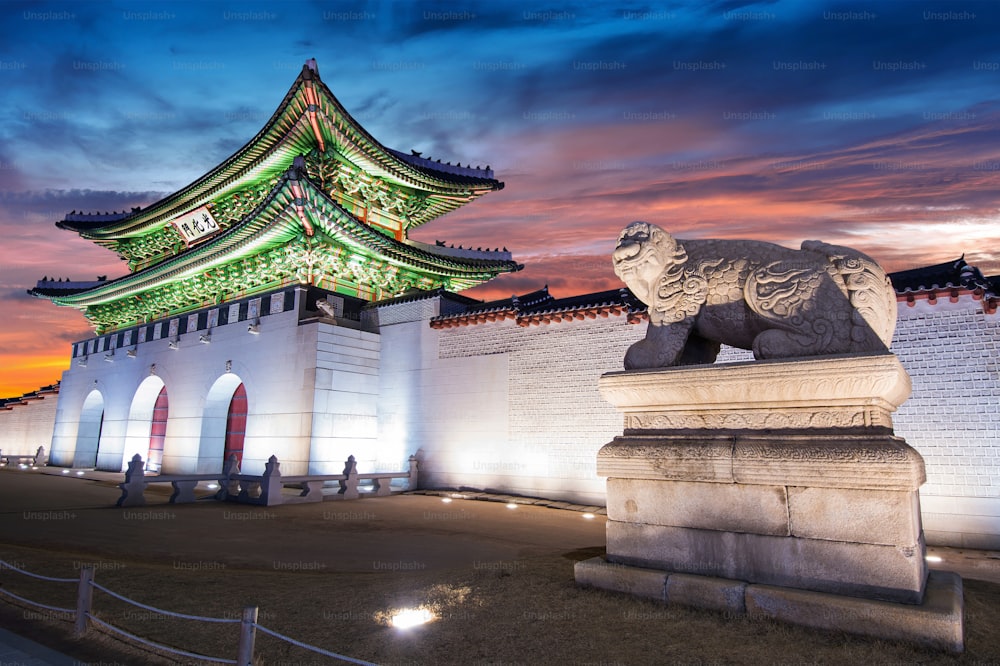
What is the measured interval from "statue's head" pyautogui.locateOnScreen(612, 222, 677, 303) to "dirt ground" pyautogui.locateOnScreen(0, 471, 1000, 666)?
2370 millimetres

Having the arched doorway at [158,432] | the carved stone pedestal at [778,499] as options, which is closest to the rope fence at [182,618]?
the carved stone pedestal at [778,499]

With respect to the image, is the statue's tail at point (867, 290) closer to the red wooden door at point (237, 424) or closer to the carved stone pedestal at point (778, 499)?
the carved stone pedestal at point (778, 499)

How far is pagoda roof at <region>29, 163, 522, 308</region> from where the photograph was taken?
14859mm

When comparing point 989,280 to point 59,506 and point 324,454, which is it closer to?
point 324,454

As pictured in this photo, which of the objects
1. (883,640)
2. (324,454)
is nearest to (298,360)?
(324,454)

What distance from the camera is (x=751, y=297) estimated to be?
4.00 meters

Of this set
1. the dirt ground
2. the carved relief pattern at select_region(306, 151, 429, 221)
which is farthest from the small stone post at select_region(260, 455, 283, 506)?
the carved relief pattern at select_region(306, 151, 429, 221)

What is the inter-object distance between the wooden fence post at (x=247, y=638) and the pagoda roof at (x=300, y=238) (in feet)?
43.8

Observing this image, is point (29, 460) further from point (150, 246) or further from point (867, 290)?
point (867, 290)

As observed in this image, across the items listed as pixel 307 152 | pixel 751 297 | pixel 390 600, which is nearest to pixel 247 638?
pixel 390 600

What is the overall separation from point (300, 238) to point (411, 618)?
557 inches

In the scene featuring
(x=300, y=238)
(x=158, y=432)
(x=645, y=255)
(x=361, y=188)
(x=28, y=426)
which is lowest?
(x=158, y=432)

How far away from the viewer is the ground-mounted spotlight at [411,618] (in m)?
3.52

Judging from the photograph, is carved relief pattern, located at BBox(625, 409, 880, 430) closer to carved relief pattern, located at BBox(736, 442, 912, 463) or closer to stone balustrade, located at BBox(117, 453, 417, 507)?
carved relief pattern, located at BBox(736, 442, 912, 463)
